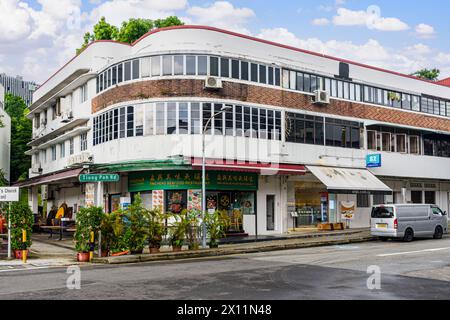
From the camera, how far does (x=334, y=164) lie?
32.8 m

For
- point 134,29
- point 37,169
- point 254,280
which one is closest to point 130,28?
point 134,29

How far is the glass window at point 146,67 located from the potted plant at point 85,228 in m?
10.8

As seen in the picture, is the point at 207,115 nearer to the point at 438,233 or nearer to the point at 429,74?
the point at 438,233

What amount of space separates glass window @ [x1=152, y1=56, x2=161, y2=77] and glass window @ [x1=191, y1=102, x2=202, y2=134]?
2.58m

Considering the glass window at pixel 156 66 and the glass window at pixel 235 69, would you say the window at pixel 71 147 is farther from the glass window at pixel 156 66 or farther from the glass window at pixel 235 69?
the glass window at pixel 235 69

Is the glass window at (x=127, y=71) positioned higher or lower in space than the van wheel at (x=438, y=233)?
higher

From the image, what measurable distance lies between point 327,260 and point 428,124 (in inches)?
1031

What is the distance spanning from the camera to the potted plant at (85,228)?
18969mm

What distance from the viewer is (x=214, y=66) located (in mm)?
28062

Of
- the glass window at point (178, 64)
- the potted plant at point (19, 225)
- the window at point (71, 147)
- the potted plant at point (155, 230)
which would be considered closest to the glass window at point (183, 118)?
the glass window at point (178, 64)

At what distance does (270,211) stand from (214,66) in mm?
9056

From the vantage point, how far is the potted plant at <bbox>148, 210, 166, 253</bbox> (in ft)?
66.0

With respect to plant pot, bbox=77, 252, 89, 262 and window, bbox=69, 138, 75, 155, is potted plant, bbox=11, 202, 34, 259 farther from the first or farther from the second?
window, bbox=69, 138, 75, 155
